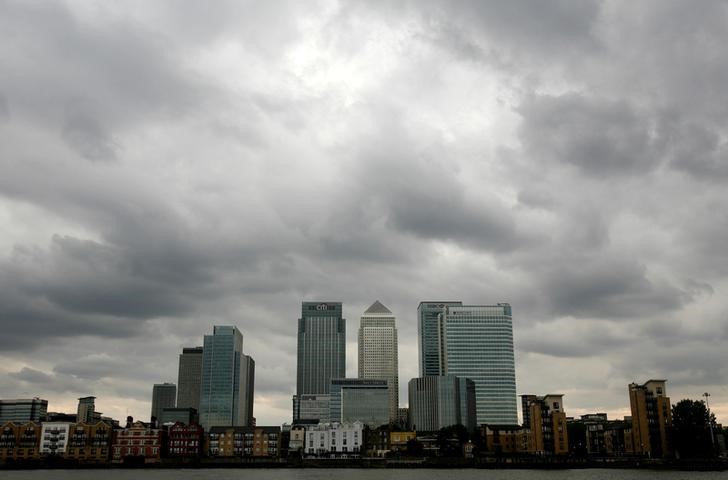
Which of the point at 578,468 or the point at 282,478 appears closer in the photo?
the point at 282,478

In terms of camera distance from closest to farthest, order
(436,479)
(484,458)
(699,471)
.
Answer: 1. (436,479)
2. (699,471)
3. (484,458)

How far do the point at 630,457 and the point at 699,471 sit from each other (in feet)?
135

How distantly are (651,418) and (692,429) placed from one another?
24.8 m

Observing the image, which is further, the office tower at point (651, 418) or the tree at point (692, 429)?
the office tower at point (651, 418)

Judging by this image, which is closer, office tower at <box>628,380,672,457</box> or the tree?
the tree

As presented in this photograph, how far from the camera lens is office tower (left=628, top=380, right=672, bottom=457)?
18462 cm

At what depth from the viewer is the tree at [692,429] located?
162m

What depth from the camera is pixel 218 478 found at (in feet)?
443

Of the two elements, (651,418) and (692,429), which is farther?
(651,418)

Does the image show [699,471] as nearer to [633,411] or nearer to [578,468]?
[578,468]

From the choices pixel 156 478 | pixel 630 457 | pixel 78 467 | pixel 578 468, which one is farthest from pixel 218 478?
pixel 630 457

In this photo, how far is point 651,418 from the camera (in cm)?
18762

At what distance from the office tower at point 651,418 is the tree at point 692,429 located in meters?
5.55

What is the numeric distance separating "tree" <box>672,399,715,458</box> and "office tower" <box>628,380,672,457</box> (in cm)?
555
